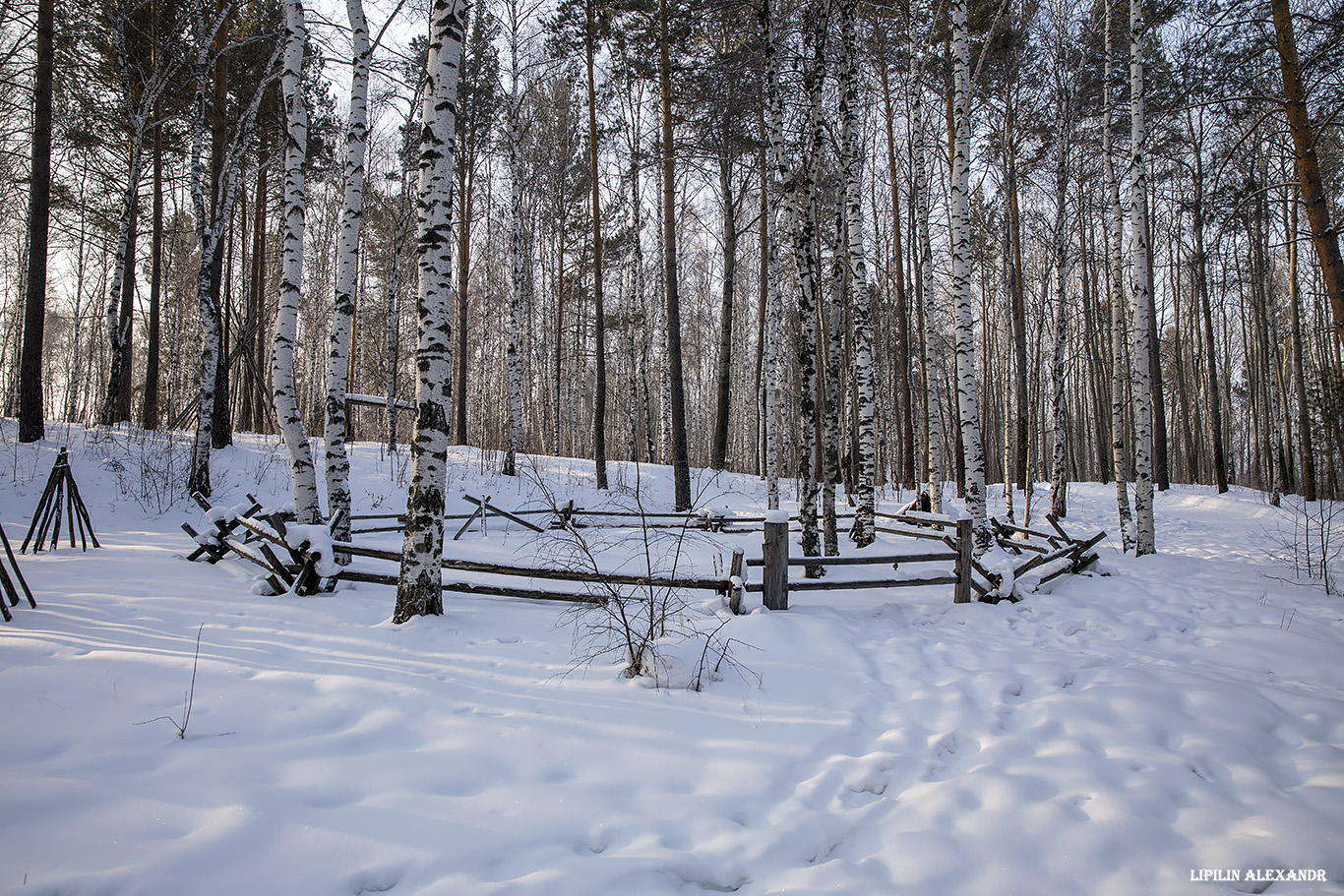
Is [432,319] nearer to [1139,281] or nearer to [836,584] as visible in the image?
[836,584]

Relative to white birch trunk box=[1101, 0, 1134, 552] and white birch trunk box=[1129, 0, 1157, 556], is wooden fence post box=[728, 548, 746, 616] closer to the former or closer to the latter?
white birch trunk box=[1129, 0, 1157, 556]

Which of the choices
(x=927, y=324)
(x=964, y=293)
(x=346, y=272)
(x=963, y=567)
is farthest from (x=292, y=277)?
(x=927, y=324)

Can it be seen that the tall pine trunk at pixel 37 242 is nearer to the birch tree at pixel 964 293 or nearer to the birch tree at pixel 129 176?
the birch tree at pixel 129 176

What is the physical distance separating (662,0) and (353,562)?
12.6 m

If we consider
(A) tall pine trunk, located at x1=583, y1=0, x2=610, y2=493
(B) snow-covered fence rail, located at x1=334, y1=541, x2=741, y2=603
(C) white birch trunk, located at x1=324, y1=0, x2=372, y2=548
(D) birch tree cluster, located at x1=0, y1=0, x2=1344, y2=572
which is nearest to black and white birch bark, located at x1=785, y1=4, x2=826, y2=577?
(D) birch tree cluster, located at x1=0, y1=0, x2=1344, y2=572

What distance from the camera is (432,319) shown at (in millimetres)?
4734

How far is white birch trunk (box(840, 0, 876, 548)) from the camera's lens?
7598mm

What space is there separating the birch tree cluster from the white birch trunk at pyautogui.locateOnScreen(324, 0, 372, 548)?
1.6 inches

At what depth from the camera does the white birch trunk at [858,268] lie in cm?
760

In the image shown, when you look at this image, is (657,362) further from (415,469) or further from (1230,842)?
(1230,842)

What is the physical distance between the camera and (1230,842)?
262 cm

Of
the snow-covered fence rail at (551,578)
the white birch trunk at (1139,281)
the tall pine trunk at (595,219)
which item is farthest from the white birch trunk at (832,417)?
the tall pine trunk at (595,219)

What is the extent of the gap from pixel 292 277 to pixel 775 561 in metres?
6.21

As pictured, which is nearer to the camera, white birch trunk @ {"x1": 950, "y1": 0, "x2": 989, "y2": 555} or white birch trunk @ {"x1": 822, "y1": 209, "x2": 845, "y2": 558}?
white birch trunk @ {"x1": 822, "y1": 209, "x2": 845, "y2": 558}
